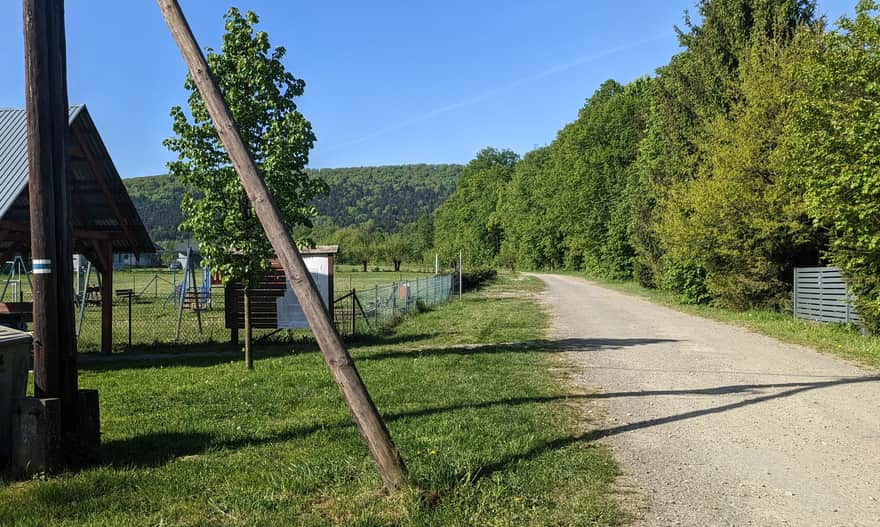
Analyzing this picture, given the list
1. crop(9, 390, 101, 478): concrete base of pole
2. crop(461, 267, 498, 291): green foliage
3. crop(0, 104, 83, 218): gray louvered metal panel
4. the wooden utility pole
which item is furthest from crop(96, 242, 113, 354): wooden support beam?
crop(461, 267, 498, 291): green foliage

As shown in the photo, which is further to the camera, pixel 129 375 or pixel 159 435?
pixel 129 375

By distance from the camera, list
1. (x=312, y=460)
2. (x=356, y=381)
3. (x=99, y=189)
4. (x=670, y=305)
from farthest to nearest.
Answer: (x=670, y=305) < (x=99, y=189) < (x=312, y=460) < (x=356, y=381)

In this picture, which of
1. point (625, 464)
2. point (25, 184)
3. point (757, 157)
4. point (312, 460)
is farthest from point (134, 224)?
point (757, 157)

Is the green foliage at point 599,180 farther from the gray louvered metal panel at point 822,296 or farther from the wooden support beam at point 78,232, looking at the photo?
the wooden support beam at point 78,232

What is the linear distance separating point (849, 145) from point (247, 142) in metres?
11.7

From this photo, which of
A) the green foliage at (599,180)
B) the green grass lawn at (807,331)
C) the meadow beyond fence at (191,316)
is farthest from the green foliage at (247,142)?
the green foliage at (599,180)

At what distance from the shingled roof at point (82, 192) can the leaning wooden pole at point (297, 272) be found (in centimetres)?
812

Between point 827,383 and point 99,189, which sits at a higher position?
point 99,189

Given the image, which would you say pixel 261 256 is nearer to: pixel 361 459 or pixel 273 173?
pixel 273 173

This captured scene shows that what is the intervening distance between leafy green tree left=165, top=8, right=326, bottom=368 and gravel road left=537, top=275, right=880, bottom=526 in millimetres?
5863

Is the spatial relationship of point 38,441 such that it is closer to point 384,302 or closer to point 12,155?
point 12,155

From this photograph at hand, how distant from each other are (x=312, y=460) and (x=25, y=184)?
29.8 feet

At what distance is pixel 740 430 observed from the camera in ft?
23.4

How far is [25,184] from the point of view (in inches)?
460
